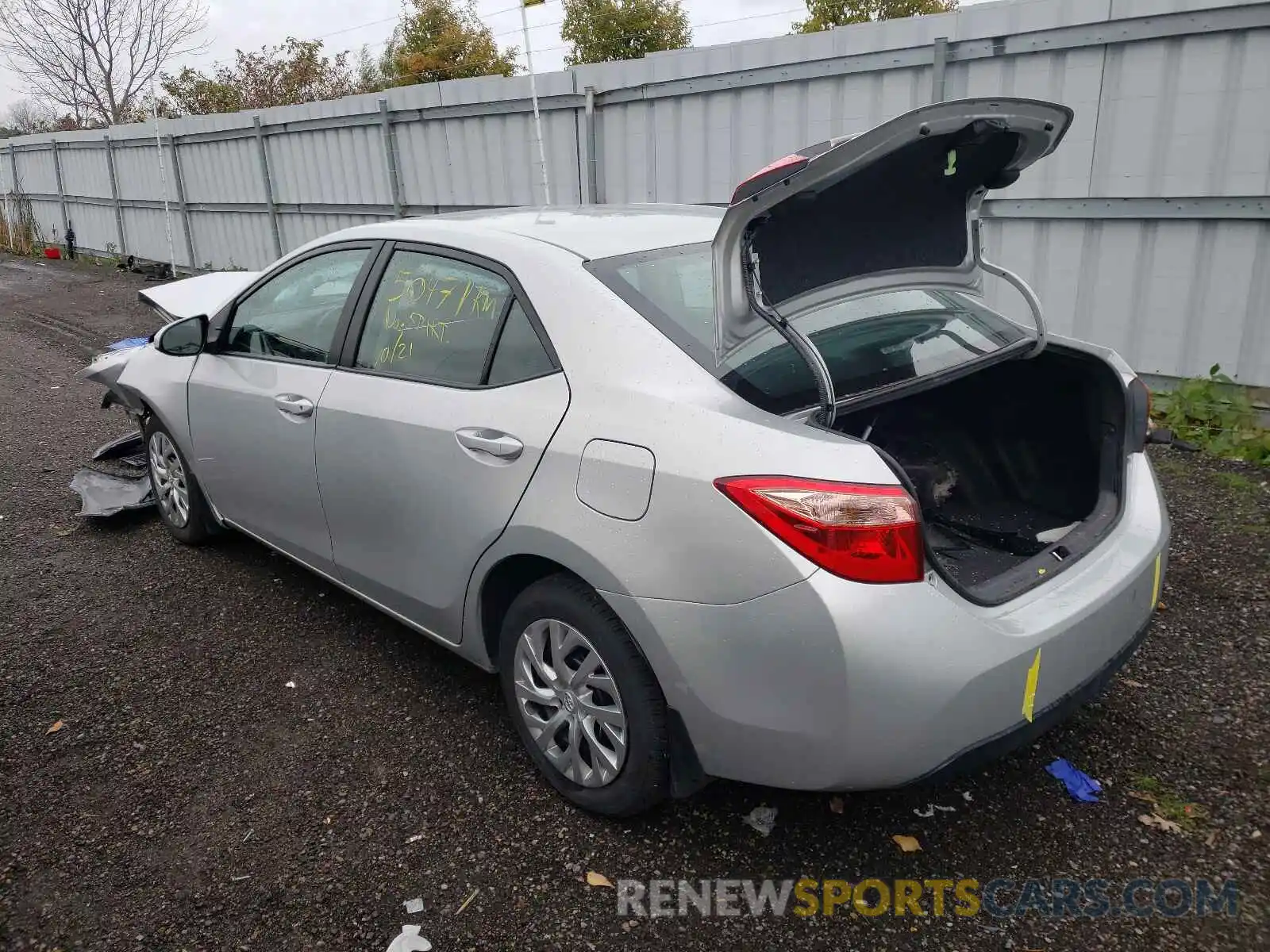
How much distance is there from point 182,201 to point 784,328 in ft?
49.6

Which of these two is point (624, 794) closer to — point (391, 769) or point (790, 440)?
point (391, 769)

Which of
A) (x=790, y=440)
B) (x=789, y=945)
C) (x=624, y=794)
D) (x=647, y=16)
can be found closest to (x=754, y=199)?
(x=790, y=440)

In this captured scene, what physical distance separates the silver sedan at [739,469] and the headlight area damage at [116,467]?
5.90ft

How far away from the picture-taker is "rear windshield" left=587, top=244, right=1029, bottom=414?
2.41 m

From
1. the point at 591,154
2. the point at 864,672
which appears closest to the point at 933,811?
the point at 864,672

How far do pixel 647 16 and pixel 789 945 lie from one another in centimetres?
3391

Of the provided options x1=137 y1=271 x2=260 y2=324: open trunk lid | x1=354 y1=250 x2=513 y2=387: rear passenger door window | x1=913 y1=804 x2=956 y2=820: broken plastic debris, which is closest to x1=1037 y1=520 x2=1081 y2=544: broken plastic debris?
x1=913 y1=804 x2=956 y2=820: broken plastic debris

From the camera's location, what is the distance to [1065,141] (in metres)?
5.91

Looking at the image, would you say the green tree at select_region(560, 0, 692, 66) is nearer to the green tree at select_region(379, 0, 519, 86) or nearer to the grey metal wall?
the green tree at select_region(379, 0, 519, 86)

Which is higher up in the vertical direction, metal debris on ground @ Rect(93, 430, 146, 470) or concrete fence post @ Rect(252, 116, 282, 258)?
concrete fence post @ Rect(252, 116, 282, 258)

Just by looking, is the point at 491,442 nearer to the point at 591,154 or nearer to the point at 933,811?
the point at 933,811

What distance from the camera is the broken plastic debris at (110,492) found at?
203 inches

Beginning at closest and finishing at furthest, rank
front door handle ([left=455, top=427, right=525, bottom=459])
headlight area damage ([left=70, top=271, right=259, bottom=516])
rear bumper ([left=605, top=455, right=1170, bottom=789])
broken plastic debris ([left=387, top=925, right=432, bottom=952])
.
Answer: rear bumper ([left=605, top=455, right=1170, bottom=789]) < broken plastic debris ([left=387, top=925, right=432, bottom=952]) < front door handle ([left=455, top=427, right=525, bottom=459]) < headlight area damage ([left=70, top=271, right=259, bottom=516])

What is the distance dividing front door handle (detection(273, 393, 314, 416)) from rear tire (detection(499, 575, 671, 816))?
48.5 inches
